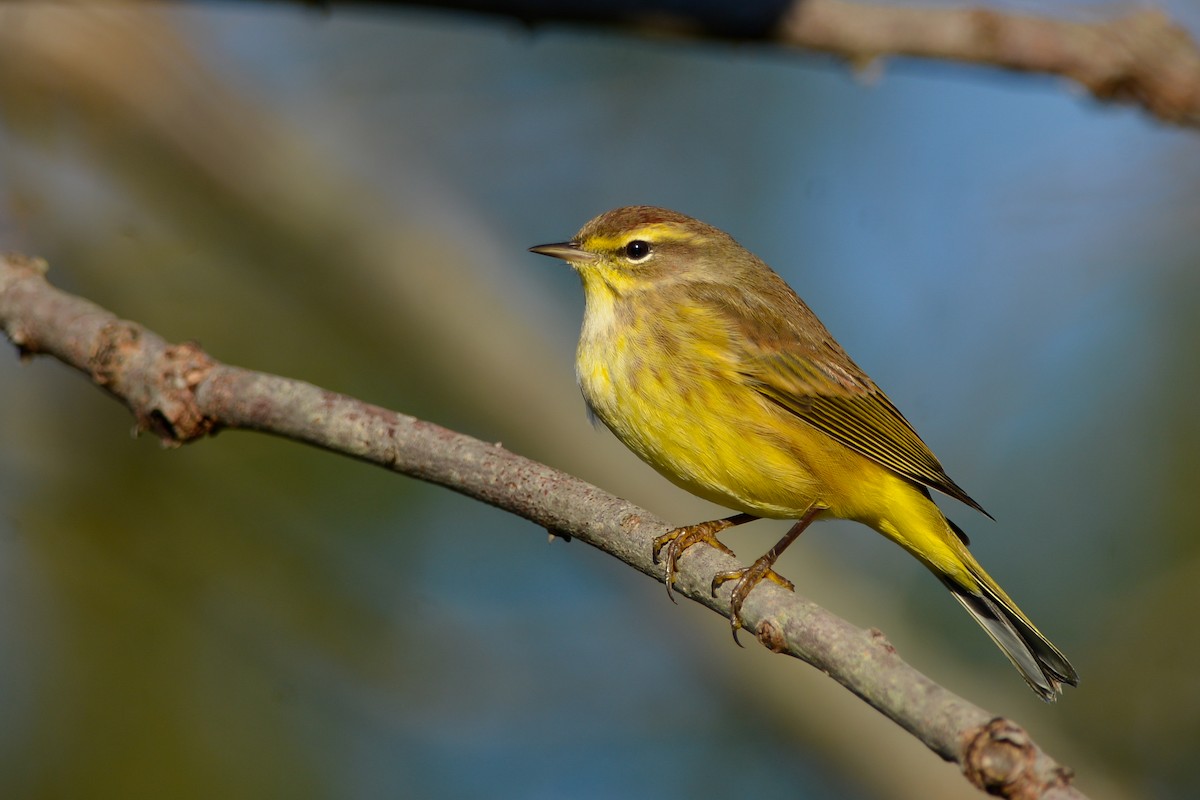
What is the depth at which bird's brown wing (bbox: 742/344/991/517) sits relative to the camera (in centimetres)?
493

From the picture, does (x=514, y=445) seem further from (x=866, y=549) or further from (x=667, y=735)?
(x=866, y=549)

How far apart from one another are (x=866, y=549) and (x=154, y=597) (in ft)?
15.8

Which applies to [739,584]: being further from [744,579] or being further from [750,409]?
[750,409]

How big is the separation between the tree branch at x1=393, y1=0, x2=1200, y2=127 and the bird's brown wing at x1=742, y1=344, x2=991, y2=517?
1329 millimetres

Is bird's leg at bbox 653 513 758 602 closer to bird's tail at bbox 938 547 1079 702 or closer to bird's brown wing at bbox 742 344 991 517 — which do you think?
bird's brown wing at bbox 742 344 991 517

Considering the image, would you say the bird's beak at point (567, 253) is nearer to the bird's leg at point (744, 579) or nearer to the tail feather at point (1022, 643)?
the bird's leg at point (744, 579)

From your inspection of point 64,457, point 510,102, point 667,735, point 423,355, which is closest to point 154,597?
point 64,457

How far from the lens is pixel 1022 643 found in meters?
4.89

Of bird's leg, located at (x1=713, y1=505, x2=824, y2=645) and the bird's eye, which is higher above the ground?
the bird's eye

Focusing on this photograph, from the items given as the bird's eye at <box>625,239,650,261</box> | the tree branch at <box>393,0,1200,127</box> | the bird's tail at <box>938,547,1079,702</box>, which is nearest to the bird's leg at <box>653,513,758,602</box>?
the bird's tail at <box>938,547,1079,702</box>

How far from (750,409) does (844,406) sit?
65 cm

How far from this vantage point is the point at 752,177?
10672mm

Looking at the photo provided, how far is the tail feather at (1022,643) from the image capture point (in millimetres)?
4812

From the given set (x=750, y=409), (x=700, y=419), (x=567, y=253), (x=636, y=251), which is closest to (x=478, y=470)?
(x=700, y=419)
